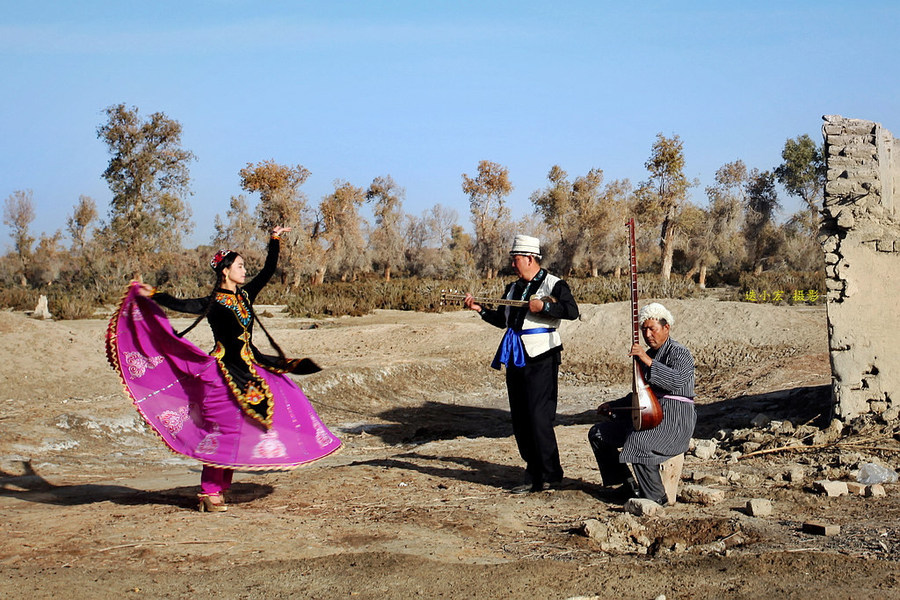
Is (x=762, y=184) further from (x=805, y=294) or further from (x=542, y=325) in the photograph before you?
(x=542, y=325)

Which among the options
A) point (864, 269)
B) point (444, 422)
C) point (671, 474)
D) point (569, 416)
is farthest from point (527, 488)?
point (569, 416)

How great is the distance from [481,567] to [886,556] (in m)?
2.03

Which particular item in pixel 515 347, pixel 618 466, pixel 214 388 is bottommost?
pixel 618 466

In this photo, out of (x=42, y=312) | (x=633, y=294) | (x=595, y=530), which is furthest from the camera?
(x=42, y=312)

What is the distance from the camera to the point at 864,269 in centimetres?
838

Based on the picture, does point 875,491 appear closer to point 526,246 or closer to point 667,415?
point 667,415

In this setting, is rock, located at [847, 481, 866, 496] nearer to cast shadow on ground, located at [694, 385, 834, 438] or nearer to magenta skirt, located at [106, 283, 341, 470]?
cast shadow on ground, located at [694, 385, 834, 438]

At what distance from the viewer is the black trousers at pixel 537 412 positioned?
6.25 metres

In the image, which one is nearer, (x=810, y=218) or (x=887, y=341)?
(x=887, y=341)

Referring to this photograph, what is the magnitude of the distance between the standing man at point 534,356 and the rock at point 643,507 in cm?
96

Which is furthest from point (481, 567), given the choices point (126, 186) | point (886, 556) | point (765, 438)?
point (126, 186)

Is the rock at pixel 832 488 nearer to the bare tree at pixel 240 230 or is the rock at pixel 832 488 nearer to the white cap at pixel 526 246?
the white cap at pixel 526 246

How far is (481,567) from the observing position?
454 cm

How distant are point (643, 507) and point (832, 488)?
59.2 inches
